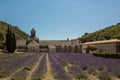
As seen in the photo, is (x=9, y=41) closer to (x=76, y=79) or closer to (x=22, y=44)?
(x=22, y=44)

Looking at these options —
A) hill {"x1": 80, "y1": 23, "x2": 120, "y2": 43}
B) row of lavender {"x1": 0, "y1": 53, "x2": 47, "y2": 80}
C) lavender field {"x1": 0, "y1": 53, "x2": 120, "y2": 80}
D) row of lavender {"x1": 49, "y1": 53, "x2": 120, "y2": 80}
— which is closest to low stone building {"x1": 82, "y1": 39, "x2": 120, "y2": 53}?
hill {"x1": 80, "y1": 23, "x2": 120, "y2": 43}

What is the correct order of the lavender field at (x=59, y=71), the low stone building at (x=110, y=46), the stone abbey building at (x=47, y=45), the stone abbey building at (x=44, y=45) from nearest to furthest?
the lavender field at (x=59, y=71), the low stone building at (x=110, y=46), the stone abbey building at (x=47, y=45), the stone abbey building at (x=44, y=45)

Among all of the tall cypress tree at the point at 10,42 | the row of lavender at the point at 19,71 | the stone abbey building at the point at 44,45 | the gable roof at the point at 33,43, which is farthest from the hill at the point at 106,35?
the row of lavender at the point at 19,71

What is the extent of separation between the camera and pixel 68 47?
444 ft

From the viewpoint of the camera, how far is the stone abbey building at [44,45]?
13350 cm

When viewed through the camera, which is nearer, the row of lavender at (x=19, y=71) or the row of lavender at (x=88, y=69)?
the row of lavender at (x=19, y=71)

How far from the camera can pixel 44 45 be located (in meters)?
145

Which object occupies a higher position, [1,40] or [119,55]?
[1,40]

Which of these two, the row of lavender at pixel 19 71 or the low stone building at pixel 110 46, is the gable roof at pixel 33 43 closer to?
the low stone building at pixel 110 46

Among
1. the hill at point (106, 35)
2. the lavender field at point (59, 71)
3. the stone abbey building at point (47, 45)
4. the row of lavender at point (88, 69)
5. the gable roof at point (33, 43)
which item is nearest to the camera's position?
the lavender field at point (59, 71)

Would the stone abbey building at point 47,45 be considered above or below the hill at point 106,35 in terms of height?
below

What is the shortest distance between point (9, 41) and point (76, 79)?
6687cm

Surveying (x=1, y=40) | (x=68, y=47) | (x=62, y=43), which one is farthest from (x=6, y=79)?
(x=62, y=43)

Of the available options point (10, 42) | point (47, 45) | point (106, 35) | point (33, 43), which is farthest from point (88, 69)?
point (47, 45)
